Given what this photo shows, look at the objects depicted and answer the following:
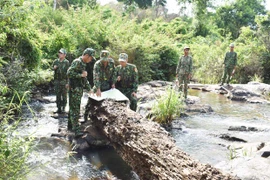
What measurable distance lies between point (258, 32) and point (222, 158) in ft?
46.0

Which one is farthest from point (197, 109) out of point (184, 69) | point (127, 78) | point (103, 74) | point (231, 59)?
point (231, 59)

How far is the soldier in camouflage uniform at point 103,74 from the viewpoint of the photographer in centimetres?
608

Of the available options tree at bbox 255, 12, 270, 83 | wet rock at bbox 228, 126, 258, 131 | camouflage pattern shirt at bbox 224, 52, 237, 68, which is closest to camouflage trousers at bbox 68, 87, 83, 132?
wet rock at bbox 228, 126, 258, 131

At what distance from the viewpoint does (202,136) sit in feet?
21.7

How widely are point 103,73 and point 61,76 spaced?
5.98 feet

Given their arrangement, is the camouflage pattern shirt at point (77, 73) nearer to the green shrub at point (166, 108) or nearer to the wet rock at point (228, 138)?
the green shrub at point (166, 108)

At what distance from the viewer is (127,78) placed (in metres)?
6.57

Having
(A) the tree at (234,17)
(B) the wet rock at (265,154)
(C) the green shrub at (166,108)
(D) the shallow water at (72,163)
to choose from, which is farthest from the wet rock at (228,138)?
(A) the tree at (234,17)

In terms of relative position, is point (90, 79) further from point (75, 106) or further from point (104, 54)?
point (75, 106)

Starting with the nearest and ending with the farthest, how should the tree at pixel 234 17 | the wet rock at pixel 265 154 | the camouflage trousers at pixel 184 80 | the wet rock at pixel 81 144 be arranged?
1. the wet rock at pixel 265 154
2. the wet rock at pixel 81 144
3. the camouflage trousers at pixel 184 80
4. the tree at pixel 234 17

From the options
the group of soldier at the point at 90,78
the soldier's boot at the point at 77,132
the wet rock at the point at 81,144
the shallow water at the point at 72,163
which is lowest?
the shallow water at the point at 72,163

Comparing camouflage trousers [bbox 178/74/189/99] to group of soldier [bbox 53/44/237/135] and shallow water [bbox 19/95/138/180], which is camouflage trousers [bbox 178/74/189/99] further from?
shallow water [bbox 19/95/138/180]

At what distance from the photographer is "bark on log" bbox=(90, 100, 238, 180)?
3.02 meters

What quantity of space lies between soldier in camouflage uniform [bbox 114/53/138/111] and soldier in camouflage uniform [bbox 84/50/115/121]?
0.81 ft
